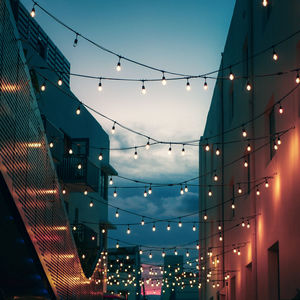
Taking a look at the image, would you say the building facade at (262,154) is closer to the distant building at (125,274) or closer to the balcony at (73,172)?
→ the balcony at (73,172)

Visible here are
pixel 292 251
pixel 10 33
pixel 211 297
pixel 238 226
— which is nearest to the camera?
pixel 10 33

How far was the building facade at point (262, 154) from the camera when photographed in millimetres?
11039

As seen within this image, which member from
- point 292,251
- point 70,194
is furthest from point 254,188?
point 70,194

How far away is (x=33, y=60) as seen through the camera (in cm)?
2164

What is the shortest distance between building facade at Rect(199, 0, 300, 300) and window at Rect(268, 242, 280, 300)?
22 mm

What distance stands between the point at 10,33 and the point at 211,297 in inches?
888

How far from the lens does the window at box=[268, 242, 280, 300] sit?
44.0ft

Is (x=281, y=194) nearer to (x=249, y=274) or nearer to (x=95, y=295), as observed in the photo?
(x=249, y=274)

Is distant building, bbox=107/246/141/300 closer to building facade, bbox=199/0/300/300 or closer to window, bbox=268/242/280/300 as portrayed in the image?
building facade, bbox=199/0/300/300

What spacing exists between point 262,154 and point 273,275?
293 cm

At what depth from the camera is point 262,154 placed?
1452 cm

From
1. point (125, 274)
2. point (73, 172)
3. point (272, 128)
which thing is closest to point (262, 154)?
point (272, 128)

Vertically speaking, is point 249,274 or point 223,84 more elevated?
point 223,84

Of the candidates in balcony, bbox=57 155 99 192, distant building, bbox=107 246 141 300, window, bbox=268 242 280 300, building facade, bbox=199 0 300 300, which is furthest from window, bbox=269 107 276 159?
Answer: distant building, bbox=107 246 141 300
